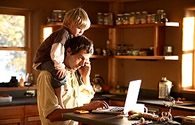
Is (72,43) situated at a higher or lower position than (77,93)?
higher

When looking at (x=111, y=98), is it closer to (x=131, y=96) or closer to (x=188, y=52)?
(x=188, y=52)

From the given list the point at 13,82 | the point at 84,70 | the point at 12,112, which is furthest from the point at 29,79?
the point at 84,70

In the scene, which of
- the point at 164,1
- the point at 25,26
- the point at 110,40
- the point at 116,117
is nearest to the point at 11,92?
the point at 25,26

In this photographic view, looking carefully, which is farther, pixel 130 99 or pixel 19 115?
pixel 19 115

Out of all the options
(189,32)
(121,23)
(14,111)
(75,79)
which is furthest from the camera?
(121,23)

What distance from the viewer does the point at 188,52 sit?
5070 mm

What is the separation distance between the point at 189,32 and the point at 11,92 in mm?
2503

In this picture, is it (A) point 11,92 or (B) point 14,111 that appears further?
(A) point 11,92

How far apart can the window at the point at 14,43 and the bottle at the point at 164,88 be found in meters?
1.87

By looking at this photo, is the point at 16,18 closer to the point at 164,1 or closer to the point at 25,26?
the point at 25,26

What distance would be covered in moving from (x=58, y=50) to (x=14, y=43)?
2275 millimetres

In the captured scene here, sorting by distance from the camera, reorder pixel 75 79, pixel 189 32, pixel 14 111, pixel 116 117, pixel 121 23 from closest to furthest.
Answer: pixel 116 117
pixel 75 79
pixel 14 111
pixel 189 32
pixel 121 23

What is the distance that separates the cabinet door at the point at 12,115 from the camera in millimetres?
4434

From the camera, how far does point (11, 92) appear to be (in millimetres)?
5055
